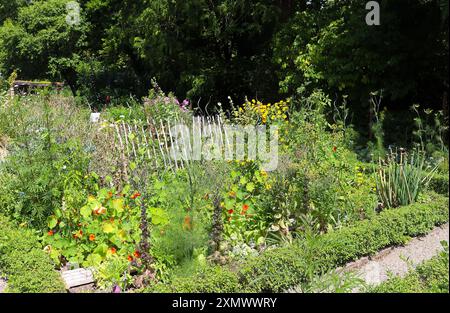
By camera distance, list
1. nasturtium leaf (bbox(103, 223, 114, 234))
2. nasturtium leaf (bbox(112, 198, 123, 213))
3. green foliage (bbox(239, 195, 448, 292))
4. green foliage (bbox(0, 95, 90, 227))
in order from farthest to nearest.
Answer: green foliage (bbox(0, 95, 90, 227)), nasturtium leaf (bbox(112, 198, 123, 213)), nasturtium leaf (bbox(103, 223, 114, 234)), green foliage (bbox(239, 195, 448, 292))

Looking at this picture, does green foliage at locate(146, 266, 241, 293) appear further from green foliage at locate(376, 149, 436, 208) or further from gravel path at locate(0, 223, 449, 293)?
green foliage at locate(376, 149, 436, 208)

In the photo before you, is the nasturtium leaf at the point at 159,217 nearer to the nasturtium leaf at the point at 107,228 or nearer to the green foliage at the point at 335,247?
the nasturtium leaf at the point at 107,228

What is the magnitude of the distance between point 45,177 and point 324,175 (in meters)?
2.57

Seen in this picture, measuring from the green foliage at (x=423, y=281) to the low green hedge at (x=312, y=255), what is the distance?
469 millimetres

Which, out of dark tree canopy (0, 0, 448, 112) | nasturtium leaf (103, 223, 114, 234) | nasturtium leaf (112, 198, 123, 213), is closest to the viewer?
nasturtium leaf (103, 223, 114, 234)

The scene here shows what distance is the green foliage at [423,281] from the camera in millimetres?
3124

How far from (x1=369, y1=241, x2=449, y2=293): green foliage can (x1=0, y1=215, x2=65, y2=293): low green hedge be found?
7.67ft

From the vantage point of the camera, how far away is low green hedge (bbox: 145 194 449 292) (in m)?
3.14

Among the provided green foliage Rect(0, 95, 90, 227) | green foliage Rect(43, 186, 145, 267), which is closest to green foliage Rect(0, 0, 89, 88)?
green foliage Rect(0, 95, 90, 227)

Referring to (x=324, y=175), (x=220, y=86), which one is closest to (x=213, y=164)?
(x=324, y=175)

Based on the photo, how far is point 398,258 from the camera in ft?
13.2

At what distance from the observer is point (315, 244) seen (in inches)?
140

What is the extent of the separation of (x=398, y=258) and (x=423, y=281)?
0.64m

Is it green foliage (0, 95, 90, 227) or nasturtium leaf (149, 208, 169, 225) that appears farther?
green foliage (0, 95, 90, 227)
